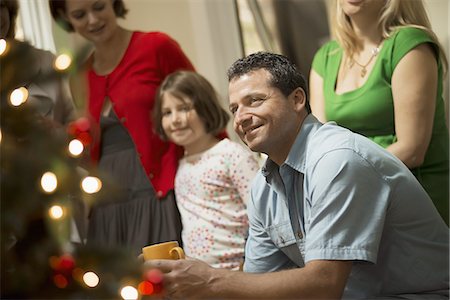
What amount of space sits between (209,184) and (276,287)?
84 cm

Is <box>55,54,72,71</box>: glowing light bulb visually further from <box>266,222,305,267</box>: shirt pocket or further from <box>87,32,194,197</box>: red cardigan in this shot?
<box>87,32,194,197</box>: red cardigan

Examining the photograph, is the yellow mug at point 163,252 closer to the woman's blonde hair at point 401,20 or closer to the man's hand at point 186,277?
the man's hand at point 186,277

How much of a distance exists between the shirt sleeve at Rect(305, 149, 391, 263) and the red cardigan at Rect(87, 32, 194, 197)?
36.9 inches

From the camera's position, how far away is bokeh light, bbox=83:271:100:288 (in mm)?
1031

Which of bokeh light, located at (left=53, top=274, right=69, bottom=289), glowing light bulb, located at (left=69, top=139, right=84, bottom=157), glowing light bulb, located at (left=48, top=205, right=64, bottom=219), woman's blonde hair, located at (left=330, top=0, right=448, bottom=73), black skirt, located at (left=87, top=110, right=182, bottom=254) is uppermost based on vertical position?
woman's blonde hair, located at (left=330, top=0, right=448, bottom=73)

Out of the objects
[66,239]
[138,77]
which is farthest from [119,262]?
[138,77]

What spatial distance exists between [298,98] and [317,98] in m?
0.51

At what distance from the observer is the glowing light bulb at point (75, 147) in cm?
Result: 107

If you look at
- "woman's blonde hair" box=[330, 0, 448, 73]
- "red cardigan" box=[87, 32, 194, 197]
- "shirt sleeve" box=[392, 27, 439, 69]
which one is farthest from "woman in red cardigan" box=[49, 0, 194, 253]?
"shirt sleeve" box=[392, 27, 439, 69]

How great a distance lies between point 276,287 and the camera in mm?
1327

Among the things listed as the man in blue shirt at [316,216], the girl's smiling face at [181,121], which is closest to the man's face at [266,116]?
the man in blue shirt at [316,216]

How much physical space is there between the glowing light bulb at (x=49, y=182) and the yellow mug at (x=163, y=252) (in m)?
0.45

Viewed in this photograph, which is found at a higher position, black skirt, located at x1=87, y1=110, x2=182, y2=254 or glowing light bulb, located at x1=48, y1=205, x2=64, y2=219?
glowing light bulb, located at x1=48, y1=205, x2=64, y2=219

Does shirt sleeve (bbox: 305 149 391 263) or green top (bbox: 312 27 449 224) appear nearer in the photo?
shirt sleeve (bbox: 305 149 391 263)
